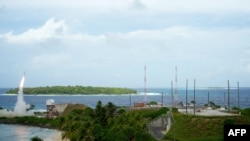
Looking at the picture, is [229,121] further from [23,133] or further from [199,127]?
[23,133]

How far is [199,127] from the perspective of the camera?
292 ft

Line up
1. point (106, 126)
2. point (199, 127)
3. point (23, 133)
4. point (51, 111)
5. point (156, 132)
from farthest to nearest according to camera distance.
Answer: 1. point (51, 111)
2. point (23, 133)
3. point (156, 132)
4. point (199, 127)
5. point (106, 126)

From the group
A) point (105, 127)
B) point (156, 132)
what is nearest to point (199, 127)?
point (156, 132)

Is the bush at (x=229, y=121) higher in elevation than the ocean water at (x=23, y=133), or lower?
higher

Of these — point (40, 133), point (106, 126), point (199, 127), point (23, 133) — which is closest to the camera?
point (106, 126)

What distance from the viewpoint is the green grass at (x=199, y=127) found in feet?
281

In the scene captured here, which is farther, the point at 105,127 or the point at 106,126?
the point at 106,126

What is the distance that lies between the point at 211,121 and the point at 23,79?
3833 inches

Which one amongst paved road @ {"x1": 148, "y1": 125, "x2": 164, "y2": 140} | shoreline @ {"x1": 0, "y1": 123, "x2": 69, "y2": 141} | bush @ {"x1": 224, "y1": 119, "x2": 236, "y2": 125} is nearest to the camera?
bush @ {"x1": 224, "y1": 119, "x2": 236, "y2": 125}

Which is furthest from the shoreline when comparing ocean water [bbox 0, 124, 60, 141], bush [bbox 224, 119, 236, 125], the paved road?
bush [bbox 224, 119, 236, 125]

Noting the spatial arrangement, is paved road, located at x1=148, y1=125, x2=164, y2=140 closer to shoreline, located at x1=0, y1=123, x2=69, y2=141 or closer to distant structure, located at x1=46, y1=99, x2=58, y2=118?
shoreline, located at x1=0, y1=123, x2=69, y2=141

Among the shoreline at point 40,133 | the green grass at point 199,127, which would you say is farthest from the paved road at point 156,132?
the shoreline at point 40,133

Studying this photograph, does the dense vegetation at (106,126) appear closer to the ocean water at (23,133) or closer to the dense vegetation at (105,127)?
the dense vegetation at (105,127)

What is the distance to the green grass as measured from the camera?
281ft
